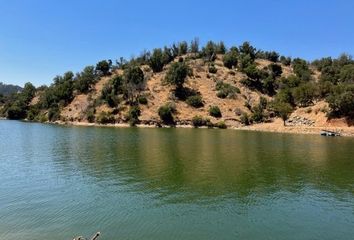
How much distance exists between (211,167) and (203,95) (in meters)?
111

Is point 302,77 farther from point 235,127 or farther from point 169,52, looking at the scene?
point 169,52

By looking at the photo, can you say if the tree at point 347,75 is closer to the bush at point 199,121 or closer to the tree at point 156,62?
the bush at point 199,121

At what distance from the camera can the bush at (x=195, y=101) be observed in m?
151

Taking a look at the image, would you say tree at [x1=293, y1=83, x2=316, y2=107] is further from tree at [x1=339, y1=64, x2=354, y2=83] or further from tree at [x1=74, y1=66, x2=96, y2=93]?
tree at [x1=74, y1=66, x2=96, y2=93]

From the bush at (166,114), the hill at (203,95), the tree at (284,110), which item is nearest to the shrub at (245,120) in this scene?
the hill at (203,95)

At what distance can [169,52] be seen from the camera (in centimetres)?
19800

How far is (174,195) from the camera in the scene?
1355 inches

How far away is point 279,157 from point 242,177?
59.9 feet

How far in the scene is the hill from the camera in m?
127

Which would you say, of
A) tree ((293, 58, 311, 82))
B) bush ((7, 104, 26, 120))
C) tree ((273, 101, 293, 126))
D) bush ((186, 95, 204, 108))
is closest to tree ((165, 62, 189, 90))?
bush ((186, 95, 204, 108))

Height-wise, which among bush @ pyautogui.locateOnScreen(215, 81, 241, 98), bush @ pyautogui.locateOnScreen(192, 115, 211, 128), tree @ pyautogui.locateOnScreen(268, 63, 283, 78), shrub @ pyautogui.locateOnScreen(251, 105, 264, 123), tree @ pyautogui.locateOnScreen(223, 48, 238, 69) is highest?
tree @ pyautogui.locateOnScreen(223, 48, 238, 69)

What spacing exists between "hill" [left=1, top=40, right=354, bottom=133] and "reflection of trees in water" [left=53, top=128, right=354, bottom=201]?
178 feet

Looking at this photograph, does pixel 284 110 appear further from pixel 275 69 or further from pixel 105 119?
pixel 105 119

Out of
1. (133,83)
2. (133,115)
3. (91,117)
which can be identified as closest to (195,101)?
(133,115)
